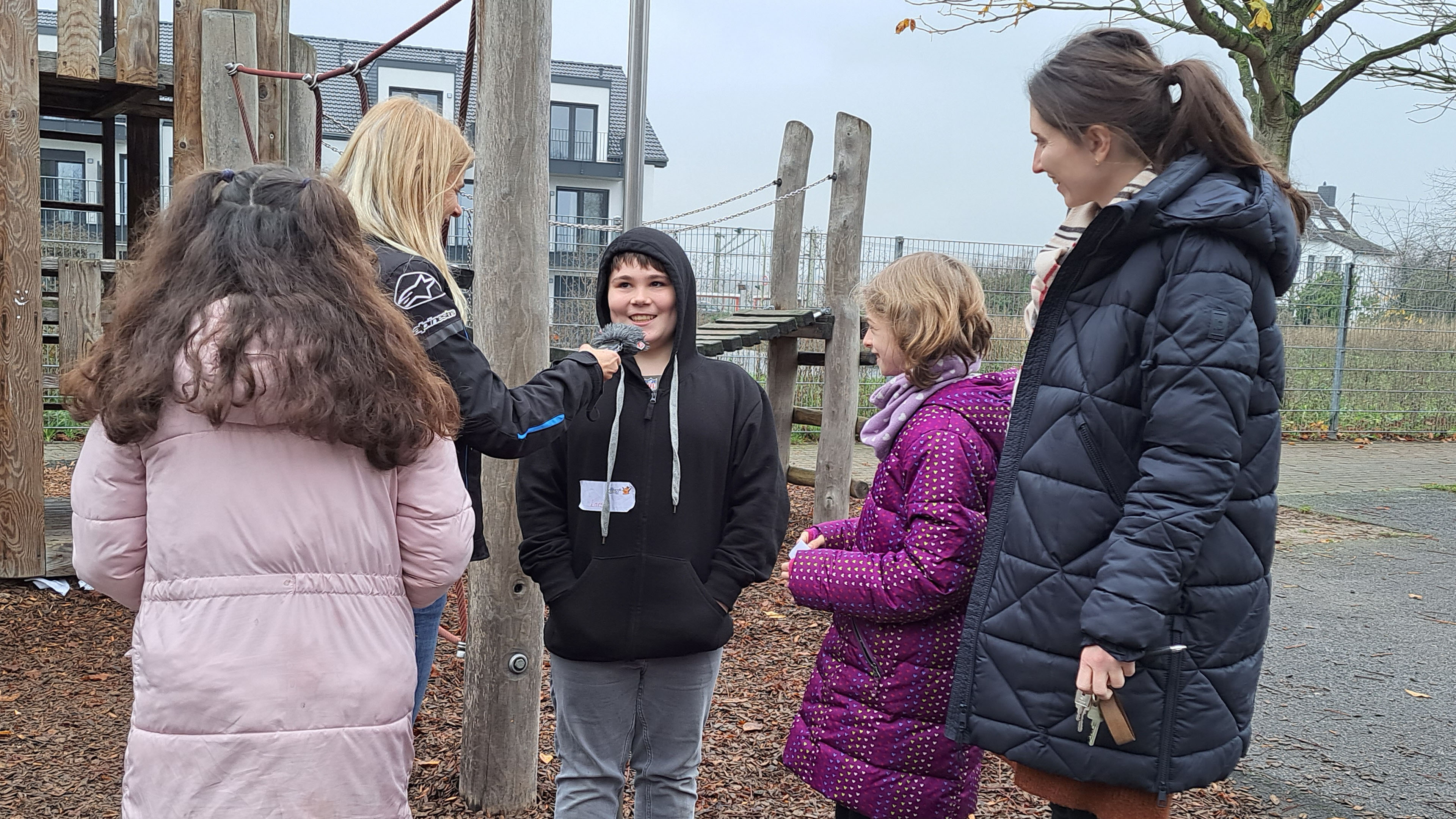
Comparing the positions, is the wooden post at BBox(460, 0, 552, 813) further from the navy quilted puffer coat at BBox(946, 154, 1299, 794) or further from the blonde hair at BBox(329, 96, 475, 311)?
the navy quilted puffer coat at BBox(946, 154, 1299, 794)

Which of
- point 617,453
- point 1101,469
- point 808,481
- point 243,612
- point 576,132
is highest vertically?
point 576,132

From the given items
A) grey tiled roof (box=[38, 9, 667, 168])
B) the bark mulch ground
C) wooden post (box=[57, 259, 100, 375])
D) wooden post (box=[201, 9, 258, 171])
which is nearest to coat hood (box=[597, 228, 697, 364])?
the bark mulch ground

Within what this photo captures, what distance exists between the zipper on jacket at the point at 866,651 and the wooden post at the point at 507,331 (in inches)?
43.9

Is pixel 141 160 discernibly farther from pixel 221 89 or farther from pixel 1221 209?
pixel 1221 209

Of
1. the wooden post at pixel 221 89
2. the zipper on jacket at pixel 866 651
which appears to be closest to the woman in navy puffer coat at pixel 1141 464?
the zipper on jacket at pixel 866 651

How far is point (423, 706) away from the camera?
4.21 meters

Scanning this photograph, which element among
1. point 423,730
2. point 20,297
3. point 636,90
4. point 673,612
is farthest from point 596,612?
point 20,297

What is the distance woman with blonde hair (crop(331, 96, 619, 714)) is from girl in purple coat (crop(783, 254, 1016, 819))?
2.18 ft

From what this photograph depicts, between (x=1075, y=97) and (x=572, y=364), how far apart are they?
3.87 ft

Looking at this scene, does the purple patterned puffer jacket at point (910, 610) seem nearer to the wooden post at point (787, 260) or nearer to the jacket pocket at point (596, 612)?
the jacket pocket at point (596, 612)

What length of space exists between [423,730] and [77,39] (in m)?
3.71

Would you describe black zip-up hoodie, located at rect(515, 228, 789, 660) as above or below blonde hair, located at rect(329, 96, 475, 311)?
below

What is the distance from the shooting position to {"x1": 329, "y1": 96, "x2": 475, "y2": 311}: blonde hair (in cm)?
245

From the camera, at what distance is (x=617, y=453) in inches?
106
